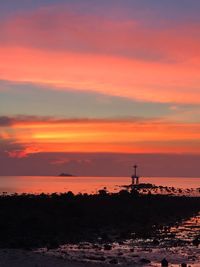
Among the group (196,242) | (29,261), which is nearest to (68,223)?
(196,242)

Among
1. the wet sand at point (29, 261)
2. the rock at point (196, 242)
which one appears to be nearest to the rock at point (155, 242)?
the rock at point (196, 242)

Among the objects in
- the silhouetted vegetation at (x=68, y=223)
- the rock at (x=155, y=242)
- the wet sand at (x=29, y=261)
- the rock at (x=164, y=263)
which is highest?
the silhouetted vegetation at (x=68, y=223)

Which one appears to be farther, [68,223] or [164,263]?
[68,223]

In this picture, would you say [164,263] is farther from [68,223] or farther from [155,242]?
[68,223]

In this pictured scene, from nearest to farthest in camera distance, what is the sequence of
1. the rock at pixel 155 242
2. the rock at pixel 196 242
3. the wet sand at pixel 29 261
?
the wet sand at pixel 29 261
the rock at pixel 155 242
the rock at pixel 196 242

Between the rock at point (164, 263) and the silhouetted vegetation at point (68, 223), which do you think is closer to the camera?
the rock at point (164, 263)

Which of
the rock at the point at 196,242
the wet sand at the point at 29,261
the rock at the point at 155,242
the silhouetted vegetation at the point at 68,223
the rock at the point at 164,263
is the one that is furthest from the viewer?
the silhouetted vegetation at the point at 68,223

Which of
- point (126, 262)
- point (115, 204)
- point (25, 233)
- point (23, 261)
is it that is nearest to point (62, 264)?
point (23, 261)

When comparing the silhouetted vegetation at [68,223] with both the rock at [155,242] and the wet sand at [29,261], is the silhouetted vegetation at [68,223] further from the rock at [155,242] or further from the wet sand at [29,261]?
the wet sand at [29,261]

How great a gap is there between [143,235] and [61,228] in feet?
16.8

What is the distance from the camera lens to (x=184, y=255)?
75.6 ft

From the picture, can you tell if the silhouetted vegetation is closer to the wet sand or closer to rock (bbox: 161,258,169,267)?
the wet sand

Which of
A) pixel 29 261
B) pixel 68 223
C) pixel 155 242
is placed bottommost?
pixel 29 261

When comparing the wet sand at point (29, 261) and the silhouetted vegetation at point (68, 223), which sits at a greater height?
the silhouetted vegetation at point (68, 223)
